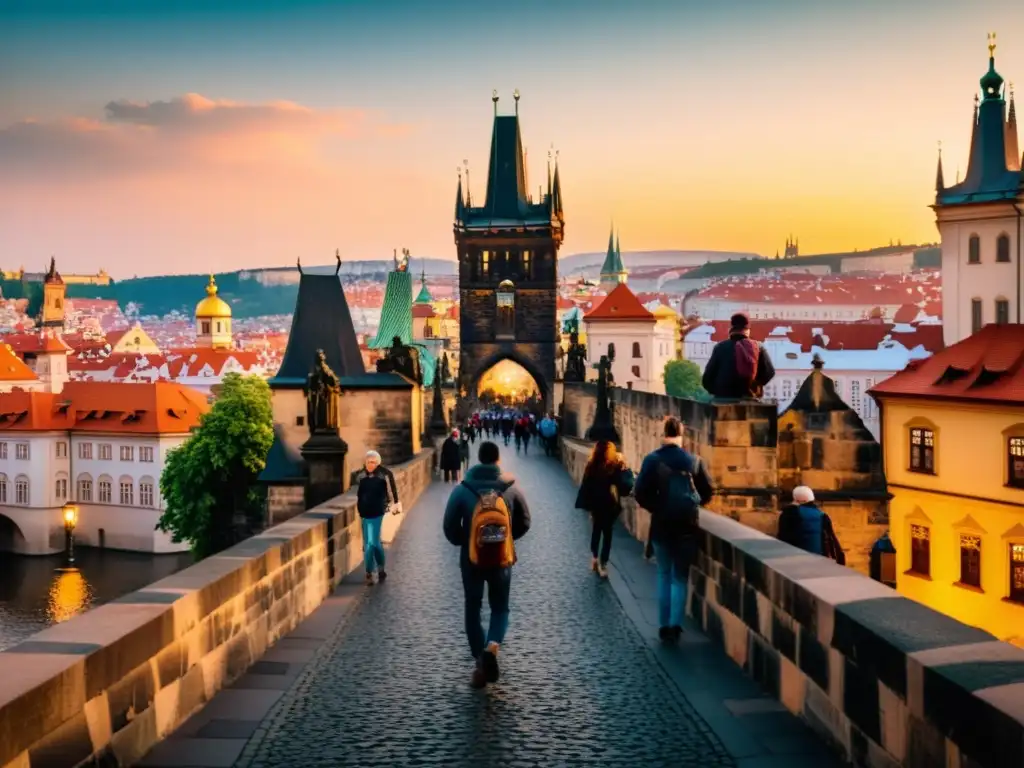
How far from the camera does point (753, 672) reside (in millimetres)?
7371

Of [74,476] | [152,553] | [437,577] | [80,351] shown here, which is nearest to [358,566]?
[437,577]

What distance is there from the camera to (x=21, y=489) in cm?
7800

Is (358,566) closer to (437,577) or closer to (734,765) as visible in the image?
(437,577)

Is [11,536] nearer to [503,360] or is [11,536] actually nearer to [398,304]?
[503,360]

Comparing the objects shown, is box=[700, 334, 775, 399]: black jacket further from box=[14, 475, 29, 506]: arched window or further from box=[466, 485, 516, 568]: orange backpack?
box=[14, 475, 29, 506]: arched window

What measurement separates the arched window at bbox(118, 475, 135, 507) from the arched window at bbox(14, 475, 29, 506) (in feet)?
17.7

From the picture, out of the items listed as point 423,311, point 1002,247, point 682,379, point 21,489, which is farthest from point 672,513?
point 423,311

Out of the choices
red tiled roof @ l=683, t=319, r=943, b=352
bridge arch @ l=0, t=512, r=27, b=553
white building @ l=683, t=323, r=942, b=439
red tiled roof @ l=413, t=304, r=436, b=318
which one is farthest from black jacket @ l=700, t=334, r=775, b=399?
red tiled roof @ l=413, t=304, r=436, b=318

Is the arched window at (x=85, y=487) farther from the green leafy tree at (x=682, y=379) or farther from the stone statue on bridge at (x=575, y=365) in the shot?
the green leafy tree at (x=682, y=379)

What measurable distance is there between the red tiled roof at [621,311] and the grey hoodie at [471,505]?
103522 millimetres

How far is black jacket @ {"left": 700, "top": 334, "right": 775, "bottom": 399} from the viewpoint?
1145cm

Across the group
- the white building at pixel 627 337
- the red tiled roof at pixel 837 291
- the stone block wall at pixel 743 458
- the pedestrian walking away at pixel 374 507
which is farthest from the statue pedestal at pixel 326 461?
the red tiled roof at pixel 837 291

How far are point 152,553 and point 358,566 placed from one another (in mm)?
64133

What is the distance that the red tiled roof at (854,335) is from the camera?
10912cm
